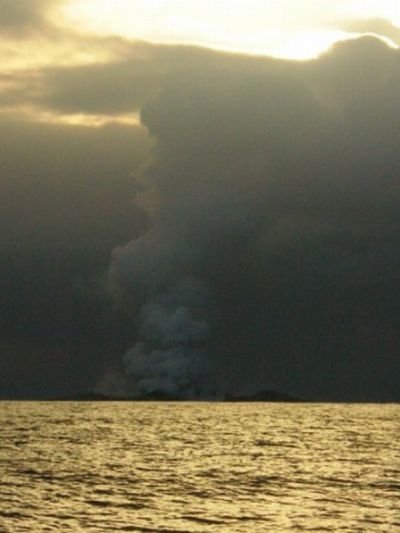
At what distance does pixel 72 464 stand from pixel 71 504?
30224mm

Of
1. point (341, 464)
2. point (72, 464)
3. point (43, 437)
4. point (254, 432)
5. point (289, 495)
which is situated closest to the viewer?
point (289, 495)

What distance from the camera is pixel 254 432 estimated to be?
172 meters

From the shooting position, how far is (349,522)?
60.1 m

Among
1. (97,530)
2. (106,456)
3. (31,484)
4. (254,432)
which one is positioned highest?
(254,432)

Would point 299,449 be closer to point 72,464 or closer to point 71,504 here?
point 72,464

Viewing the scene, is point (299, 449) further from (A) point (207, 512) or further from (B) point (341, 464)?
(A) point (207, 512)

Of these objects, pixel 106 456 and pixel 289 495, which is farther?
pixel 106 456

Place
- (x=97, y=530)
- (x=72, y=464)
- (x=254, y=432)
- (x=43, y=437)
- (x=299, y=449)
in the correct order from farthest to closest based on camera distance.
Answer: (x=254, y=432) < (x=43, y=437) < (x=299, y=449) < (x=72, y=464) < (x=97, y=530)

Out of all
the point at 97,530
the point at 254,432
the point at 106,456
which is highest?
the point at 254,432

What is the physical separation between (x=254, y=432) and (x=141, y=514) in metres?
111

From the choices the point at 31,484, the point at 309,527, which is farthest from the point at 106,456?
the point at 309,527

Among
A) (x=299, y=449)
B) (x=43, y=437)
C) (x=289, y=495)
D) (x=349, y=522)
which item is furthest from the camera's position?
(x=43, y=437)

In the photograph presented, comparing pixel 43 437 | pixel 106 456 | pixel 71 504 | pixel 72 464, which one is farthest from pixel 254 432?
pixel 71 504

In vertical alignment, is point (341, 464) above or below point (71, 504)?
above
